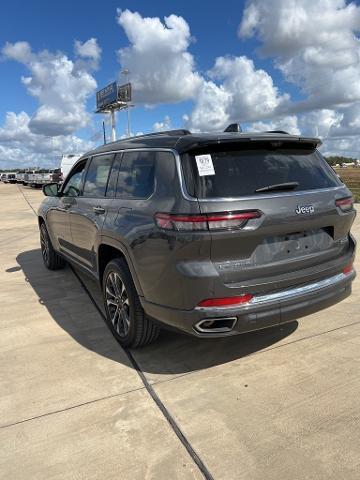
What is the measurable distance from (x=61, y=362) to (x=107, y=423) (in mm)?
1027

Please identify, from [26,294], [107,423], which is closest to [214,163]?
[107,423]

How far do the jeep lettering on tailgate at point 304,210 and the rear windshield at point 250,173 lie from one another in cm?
16

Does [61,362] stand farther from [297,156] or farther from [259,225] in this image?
[297,156]

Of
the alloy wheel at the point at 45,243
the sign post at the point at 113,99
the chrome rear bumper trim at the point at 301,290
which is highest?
the sign post at the point at 113,99

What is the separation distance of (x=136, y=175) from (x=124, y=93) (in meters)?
63.9

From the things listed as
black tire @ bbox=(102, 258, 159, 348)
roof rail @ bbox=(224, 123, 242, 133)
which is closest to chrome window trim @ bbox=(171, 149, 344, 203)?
roof rail @ bbox=(224, 123, 242, 133)

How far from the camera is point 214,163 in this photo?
3105mm

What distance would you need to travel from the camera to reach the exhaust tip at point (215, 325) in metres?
3.04

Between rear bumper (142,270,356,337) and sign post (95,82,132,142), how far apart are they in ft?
201

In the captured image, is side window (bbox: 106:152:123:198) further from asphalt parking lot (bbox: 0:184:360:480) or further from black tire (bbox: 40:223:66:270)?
black tire (bbox: 40:223:66:270)

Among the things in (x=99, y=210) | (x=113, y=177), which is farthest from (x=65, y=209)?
(x=113, y=177)

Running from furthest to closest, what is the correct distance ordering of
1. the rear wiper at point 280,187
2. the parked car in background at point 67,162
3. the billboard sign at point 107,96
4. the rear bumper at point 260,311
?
1. the billboard sign at point 107,96
2. the parked car in background at point 67,162
3. the rear wiper at point 280,187
4. the rear bumper at point 260,311

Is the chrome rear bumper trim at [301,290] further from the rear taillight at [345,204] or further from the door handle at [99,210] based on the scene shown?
the door handle at [99,210]

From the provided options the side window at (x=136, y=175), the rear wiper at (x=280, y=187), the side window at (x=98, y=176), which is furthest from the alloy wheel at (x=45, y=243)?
the rear wiper at (x=280, y=187)
